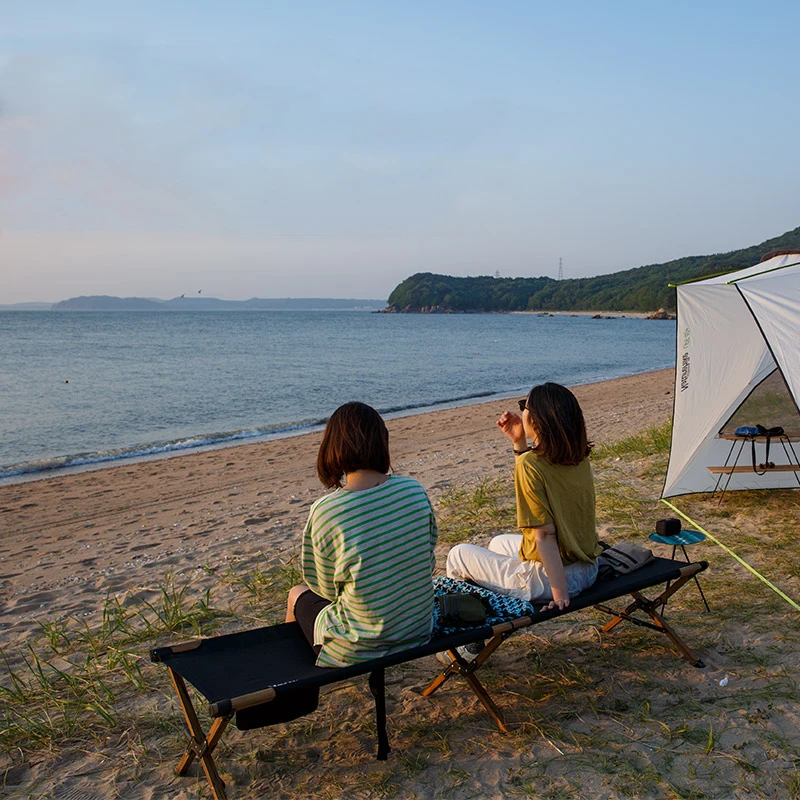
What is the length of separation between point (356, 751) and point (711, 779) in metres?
1.35

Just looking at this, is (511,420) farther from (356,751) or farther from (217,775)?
(217,775)

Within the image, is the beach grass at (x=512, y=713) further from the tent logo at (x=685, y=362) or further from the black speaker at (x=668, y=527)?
the tent logo at (x=685, y=362)

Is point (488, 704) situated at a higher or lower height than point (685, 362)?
lower

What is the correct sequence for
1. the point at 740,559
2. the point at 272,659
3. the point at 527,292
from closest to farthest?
1. the point at 272,659
2. the point at 740,559
3. the point at 527,292

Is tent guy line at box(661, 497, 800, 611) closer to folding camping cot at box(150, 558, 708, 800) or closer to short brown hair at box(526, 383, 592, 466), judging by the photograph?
folding camping cot at box(150, 558, 708, 800)

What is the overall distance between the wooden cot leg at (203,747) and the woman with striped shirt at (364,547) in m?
0.45

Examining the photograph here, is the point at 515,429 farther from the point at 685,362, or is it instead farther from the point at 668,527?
the point at 685,362

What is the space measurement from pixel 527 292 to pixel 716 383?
382 ft

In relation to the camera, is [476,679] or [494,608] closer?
[476,679]

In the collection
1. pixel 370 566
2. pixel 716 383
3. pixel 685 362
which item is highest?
pixel 685 362

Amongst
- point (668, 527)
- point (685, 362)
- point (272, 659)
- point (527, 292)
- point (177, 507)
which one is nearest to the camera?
point (272, 659)

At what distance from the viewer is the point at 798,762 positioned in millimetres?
2645

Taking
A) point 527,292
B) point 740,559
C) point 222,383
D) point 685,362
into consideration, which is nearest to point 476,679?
point 740,559

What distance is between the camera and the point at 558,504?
316 centimetres
